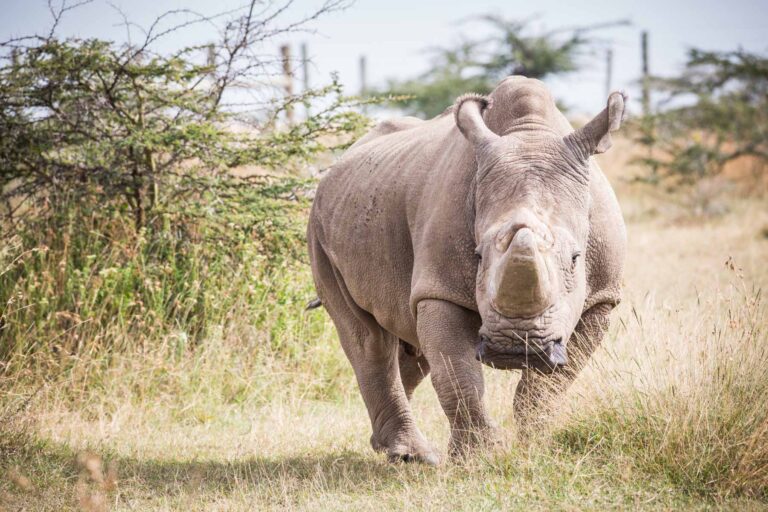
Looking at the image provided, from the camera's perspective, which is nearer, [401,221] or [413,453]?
[401,221]

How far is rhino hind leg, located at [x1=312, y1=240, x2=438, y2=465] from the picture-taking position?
5547 millimetres

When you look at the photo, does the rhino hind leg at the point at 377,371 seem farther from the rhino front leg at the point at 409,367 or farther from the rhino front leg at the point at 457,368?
the rhino front leg at the point at 457,368

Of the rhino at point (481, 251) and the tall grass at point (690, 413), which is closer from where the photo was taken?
the rhino at point (481, 251)

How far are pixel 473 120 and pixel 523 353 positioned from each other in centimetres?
119

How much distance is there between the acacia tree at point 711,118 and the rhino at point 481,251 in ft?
56.3

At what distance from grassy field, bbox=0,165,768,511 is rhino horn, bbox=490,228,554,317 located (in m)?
0.82

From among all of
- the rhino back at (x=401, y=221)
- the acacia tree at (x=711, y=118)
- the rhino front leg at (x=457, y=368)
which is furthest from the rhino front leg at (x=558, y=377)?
the acacia tree at (x=711, y=118)

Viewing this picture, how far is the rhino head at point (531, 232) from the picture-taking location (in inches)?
147

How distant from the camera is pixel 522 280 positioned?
12.1 ft

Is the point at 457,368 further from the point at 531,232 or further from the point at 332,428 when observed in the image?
the point at 332,428

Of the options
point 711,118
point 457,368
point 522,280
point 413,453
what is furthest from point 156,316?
point 711,118

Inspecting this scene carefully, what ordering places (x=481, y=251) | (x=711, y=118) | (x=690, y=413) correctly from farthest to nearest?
1. (x=711, y=118)
2. (x=690, y=413)
3. (x=481, y=251)

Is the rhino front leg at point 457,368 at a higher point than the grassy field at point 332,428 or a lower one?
higher

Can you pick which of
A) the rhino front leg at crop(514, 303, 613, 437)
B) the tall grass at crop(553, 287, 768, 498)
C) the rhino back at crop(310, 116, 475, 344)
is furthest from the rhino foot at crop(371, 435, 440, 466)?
the tall grass at crop(553, 287, 768, 498)
